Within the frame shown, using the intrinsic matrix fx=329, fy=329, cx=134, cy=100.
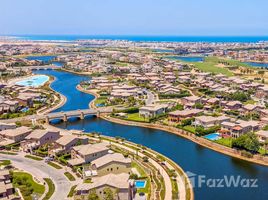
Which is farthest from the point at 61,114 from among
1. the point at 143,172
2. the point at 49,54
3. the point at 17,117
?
the point at 49,54

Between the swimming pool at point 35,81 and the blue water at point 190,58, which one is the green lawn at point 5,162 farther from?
the blue water at point 190,58

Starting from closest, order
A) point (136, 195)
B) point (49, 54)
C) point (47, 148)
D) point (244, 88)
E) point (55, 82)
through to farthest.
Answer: point (136, 195), point (47, 148), point (244, 88), point (55, 82), point (49, 54)

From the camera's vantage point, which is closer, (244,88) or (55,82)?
(244,88)

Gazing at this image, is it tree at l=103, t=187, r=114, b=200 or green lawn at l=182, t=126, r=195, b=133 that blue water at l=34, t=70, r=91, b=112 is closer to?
green lawn at l=182, t=126, r=195, b=133

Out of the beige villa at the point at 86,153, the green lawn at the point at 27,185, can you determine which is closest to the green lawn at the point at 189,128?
the beige villa at the point at 86,153

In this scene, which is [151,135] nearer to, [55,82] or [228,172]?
[228,172]

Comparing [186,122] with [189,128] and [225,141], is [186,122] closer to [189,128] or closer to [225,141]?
[189,128]

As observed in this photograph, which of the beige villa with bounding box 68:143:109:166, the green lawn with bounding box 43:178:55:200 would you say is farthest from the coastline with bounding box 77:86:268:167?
the green lawn with bounding box 43:178:55:200
